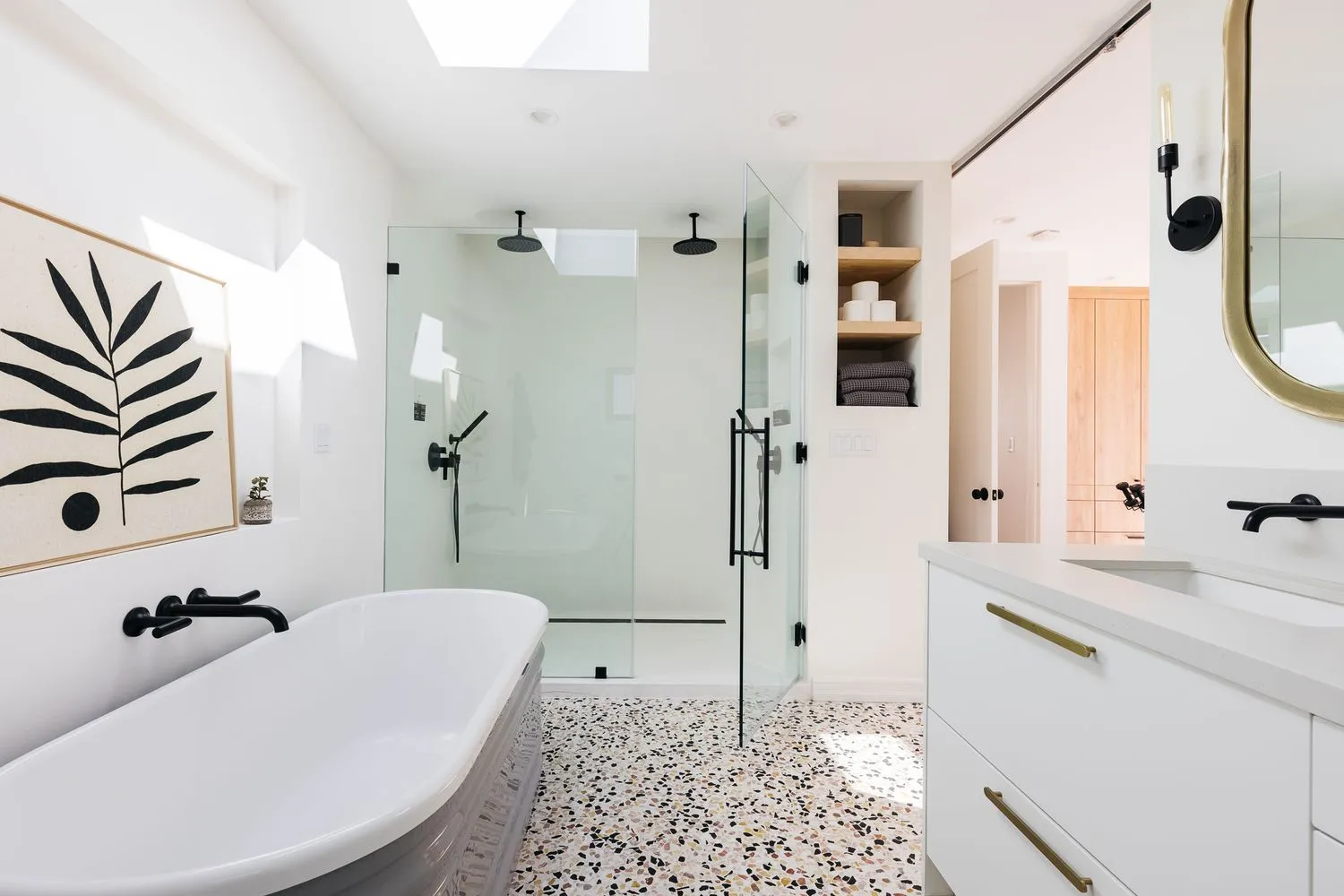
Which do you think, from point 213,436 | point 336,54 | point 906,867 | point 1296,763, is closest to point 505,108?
point 336,54

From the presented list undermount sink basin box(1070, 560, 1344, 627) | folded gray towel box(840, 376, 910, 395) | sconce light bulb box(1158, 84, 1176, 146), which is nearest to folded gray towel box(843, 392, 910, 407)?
folded gray towel box(840, 376, 910, 395)

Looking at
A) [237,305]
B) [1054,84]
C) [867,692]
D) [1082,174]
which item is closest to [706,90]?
[1054,84]

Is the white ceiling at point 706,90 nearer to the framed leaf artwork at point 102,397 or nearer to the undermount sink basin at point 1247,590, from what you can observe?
the framed leaf artwork at point 102,397

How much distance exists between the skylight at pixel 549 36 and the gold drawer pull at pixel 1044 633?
1.95 metres

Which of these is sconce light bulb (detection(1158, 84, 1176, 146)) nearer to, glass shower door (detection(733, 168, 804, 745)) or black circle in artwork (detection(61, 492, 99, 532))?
glass shower door (detection(733, 168, 804, 745))

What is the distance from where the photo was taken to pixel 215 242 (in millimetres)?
1740

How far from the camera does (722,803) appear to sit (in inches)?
72.9

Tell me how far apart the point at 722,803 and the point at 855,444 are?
1565mm

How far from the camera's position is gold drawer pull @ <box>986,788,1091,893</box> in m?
0.82

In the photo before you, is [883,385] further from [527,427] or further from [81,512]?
[81,512]

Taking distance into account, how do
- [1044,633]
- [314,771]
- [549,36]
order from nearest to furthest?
[1044,633]
[314,771]
[549,36]

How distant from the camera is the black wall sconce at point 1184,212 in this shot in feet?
4.03

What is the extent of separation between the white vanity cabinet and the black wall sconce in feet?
2.99

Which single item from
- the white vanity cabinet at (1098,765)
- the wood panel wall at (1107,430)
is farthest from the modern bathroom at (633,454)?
the wood panel wall at (1107,430)
